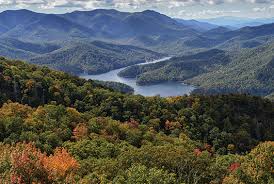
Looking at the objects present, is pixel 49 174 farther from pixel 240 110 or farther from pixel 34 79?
pixel 240 110

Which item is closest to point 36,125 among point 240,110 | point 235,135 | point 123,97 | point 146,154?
point 146,154

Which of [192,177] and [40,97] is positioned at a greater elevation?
[192,177]

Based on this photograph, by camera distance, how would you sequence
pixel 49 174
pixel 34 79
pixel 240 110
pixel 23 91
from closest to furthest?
pixel 49 174, pixel 23 91, pixel 34 79, pixel 240 110

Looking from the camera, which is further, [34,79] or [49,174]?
[34,79]

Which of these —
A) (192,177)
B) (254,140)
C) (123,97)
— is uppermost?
(192,177)

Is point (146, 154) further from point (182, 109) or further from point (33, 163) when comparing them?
point (182, 109)

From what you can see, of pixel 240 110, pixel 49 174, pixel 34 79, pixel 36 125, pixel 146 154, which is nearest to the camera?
pixel 49 174

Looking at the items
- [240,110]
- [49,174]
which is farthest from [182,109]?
[49,174]
